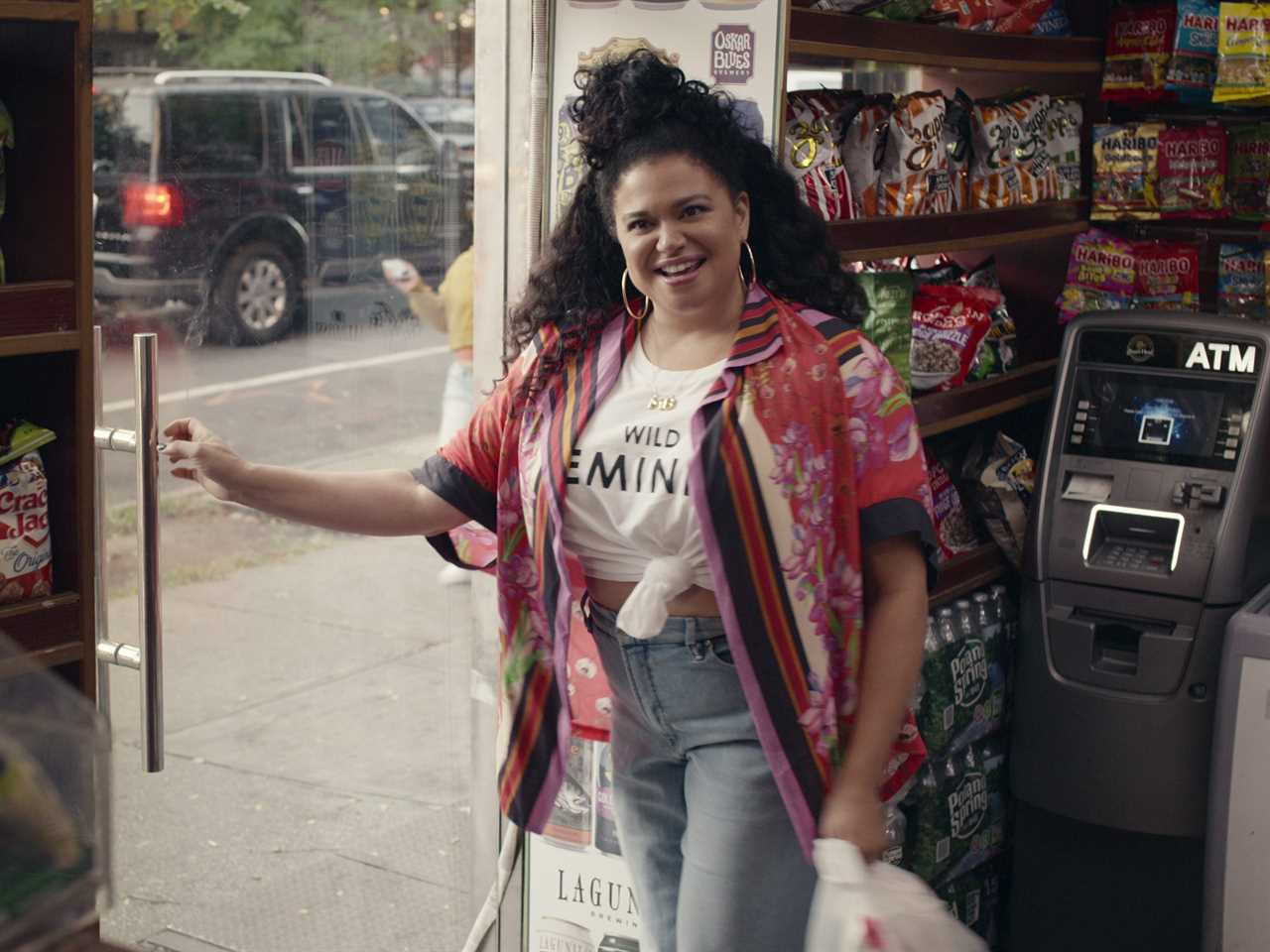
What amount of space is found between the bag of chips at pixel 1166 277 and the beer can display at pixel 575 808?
1.77 m

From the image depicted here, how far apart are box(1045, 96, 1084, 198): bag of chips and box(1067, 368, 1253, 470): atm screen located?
707 mm

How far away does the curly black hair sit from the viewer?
210 cm

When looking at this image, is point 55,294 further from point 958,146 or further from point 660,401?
point 958,146

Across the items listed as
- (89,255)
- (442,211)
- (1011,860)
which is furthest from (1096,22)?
(89,255)

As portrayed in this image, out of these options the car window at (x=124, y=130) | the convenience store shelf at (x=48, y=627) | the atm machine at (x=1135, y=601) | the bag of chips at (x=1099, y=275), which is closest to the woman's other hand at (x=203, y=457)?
→ the convenience store shelf at (x=48, y=627)

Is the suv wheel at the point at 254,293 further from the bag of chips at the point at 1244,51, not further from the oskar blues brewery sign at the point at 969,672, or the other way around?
the bag of chips at the point at 1244,51

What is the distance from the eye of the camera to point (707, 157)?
209cm

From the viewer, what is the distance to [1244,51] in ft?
11.2

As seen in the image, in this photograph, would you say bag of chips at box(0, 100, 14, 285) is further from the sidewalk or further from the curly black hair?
the sidewalk

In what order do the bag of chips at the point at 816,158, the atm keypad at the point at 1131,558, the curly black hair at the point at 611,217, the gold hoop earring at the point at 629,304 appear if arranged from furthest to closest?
the atm keypad at the point at 1131,558 → the bag of chips at the point at 816,158 → the gold hoop earring at the point at 629,304 → the curly black hair at the point at 611,217

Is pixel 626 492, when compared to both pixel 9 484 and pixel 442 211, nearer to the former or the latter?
pixel 9 484

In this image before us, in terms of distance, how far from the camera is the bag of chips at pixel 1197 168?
12.0ft

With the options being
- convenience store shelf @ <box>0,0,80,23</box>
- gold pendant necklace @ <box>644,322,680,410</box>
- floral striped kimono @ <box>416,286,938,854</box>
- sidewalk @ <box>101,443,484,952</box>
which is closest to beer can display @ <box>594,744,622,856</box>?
sidewalk @ <box>101,443,484,952</box>

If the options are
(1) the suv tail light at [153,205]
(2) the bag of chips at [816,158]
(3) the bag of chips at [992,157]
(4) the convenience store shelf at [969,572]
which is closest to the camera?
(2) the bag of chips at [816,158]
